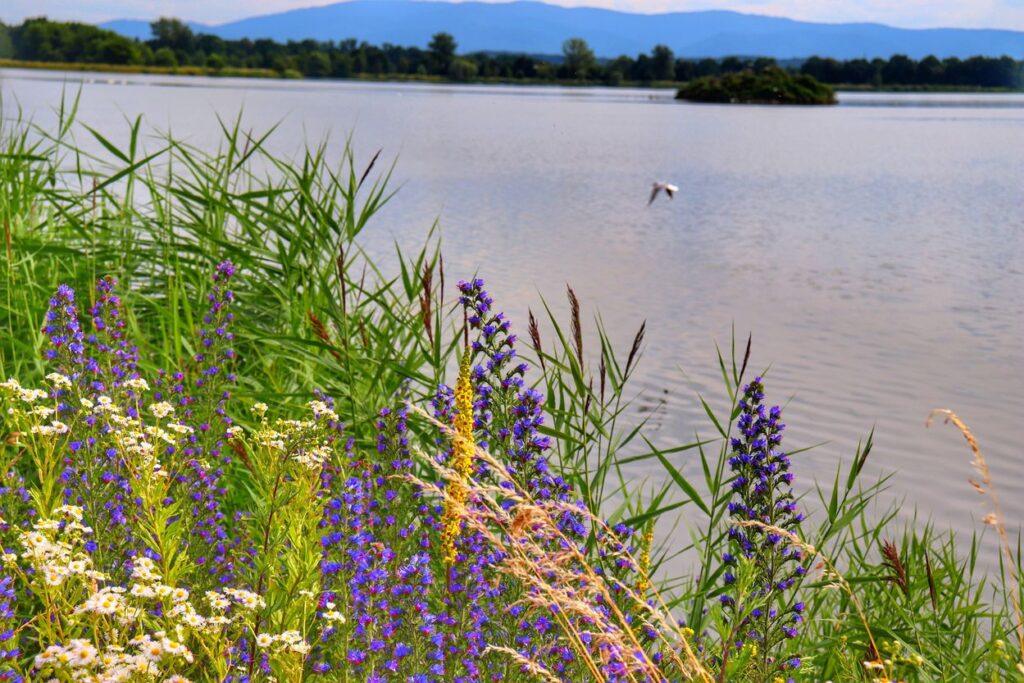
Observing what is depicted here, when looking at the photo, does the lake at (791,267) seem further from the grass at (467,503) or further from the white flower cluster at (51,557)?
the white flower cluster at (51,557)

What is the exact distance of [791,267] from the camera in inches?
837

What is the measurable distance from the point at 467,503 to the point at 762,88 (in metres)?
119

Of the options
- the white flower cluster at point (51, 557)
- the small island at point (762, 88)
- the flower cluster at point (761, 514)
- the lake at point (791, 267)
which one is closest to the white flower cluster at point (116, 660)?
the white flower cluster at point (51, 557)

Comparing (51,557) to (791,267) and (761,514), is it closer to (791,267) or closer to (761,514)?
(761,514)

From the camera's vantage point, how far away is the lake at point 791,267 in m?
11.0

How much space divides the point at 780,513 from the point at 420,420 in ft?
11.0

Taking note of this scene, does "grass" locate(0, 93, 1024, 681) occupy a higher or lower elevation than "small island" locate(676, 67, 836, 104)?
lower

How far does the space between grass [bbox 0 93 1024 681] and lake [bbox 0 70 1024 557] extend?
1314mm

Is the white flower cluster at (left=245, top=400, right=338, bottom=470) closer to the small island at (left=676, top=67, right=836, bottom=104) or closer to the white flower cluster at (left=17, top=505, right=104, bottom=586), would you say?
the white flower cluster at (left=17, top=505, right=104, bottom=586)

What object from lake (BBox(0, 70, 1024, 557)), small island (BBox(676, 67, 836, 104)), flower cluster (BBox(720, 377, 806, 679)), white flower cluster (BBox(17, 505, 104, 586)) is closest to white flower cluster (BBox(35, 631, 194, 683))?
white flower cluster (BBox(17, 505, 104, 586))

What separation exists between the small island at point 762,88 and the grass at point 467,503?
111184mm

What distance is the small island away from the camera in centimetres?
11569

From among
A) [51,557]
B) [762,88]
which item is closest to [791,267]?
[51,557]

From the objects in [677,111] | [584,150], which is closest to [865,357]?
[584,150]
